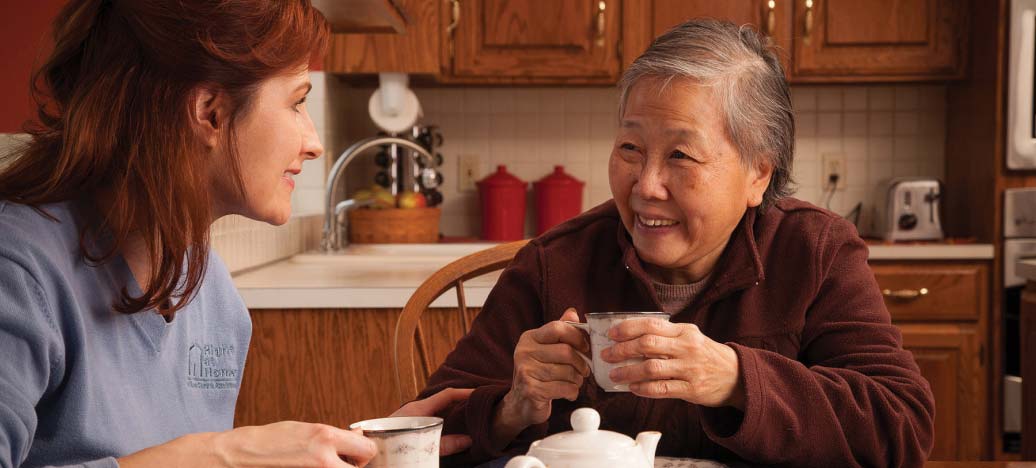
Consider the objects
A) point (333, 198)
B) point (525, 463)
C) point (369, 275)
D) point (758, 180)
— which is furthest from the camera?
point (333, 198)

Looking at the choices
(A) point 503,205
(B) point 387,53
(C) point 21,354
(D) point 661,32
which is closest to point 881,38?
(D) point 661,32

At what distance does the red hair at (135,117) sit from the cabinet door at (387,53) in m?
2.42

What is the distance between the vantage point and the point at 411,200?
358cm

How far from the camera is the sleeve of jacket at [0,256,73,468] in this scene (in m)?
0.87

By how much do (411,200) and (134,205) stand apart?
8.40ft

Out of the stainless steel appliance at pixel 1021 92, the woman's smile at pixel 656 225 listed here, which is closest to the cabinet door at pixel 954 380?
the stainless steel appliance at pixel 1021 92

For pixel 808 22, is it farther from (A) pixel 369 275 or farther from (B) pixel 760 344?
(B) pixel 760 344

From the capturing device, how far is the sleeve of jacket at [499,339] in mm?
1336

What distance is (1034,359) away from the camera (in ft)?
9.36

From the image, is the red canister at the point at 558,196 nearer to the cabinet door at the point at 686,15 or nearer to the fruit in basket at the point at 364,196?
the cabinet door at the point at 686,15

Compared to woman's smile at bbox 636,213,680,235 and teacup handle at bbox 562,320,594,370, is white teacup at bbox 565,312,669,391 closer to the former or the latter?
teacup handle at bbox 562,320,594,370

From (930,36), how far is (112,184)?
3.18 m

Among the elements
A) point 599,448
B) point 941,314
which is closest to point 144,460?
point 599,448

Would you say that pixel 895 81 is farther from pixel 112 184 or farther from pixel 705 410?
pixel 112 184
